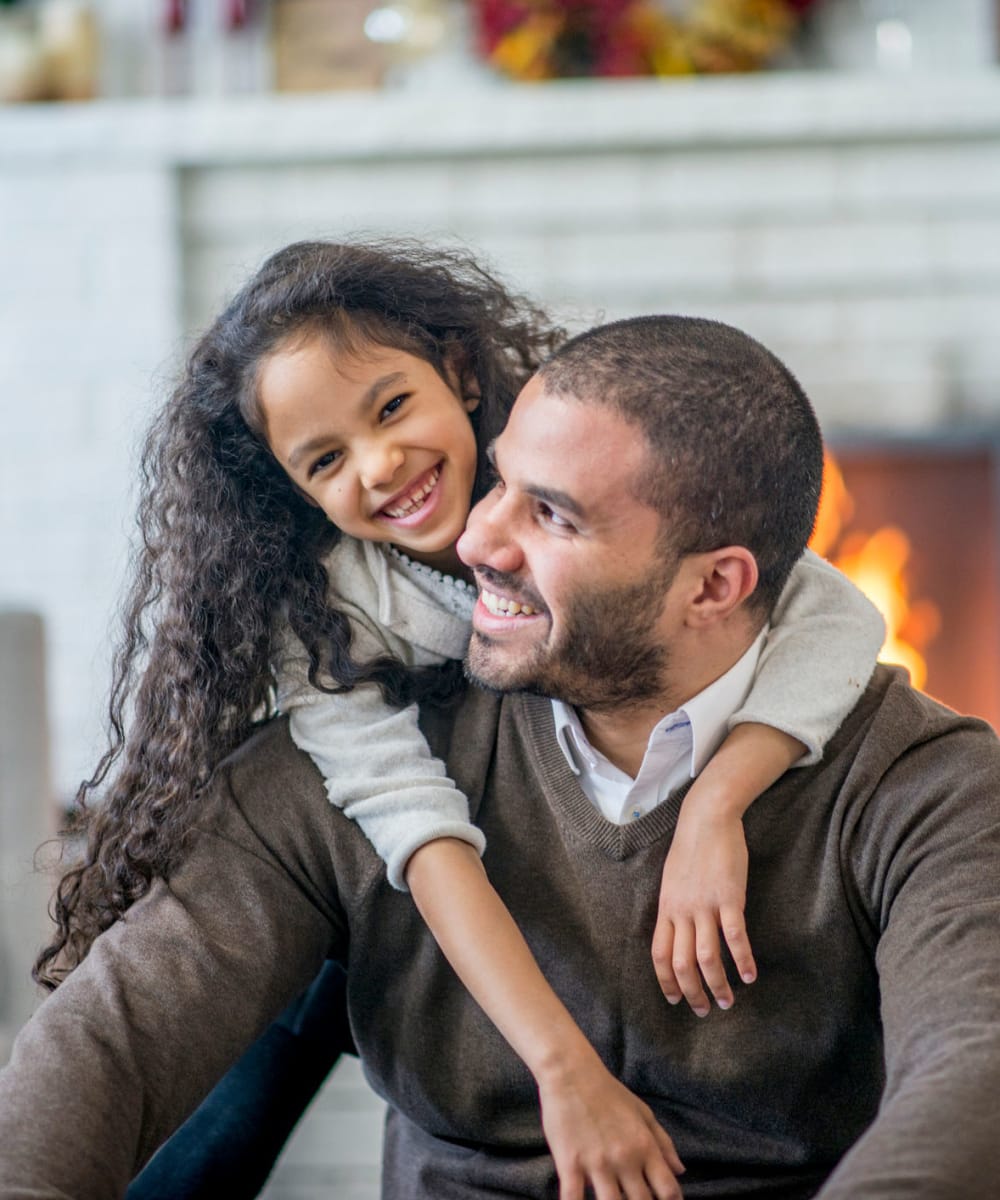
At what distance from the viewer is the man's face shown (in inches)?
47.3

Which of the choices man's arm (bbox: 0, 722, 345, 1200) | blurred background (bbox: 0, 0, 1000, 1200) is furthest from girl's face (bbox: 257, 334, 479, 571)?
blurred background (bbox: 0, 0, 1000, 1200)

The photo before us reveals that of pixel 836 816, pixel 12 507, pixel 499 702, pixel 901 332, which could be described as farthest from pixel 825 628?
pixel 12 507

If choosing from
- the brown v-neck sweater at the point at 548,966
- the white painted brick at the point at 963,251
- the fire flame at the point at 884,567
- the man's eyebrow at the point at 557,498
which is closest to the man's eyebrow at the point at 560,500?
the man's eyebrow at the point at 557,498

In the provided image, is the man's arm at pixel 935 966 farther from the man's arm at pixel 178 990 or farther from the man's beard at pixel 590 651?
the man's arm at pixel 178 990

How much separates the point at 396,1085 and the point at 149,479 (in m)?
0.62

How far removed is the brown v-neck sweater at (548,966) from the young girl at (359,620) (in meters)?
0.05

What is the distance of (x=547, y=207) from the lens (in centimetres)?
279

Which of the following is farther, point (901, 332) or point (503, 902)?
point (901, 332)

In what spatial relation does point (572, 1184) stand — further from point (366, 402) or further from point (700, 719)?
point (366, 402)

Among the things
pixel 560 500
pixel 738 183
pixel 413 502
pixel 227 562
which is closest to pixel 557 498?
pixel 560 500

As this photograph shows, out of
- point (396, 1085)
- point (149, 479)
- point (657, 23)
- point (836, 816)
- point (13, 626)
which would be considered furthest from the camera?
point (657, 23)

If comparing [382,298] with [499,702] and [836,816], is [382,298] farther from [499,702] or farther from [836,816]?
[836,816]

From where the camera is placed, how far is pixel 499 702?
54.2 inches

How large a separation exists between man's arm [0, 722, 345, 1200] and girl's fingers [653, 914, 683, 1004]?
0.31m
